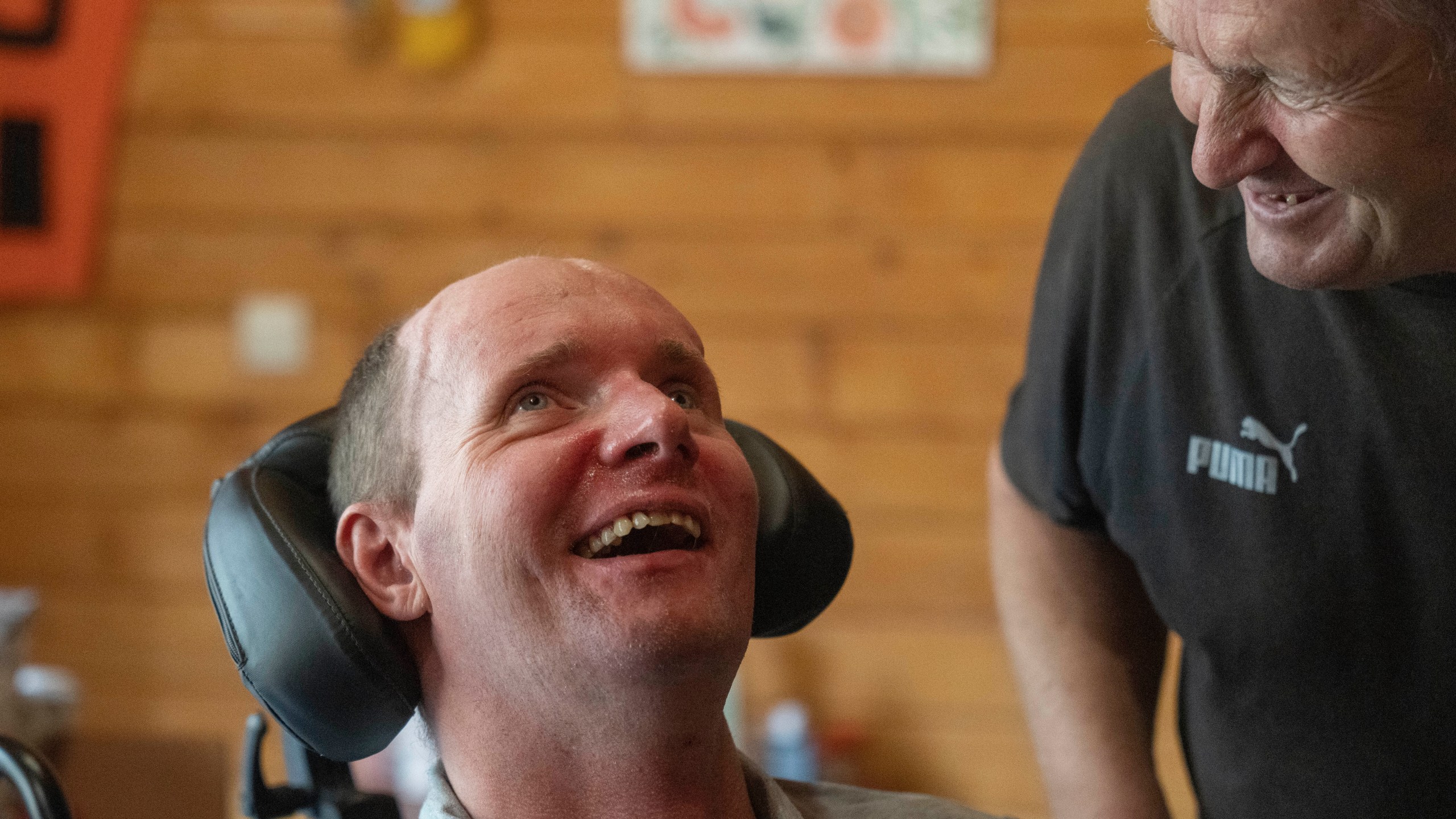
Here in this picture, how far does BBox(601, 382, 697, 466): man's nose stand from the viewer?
44.8 inches

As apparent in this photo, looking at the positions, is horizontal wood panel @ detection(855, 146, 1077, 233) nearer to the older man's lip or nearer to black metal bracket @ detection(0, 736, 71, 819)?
the older man's lip

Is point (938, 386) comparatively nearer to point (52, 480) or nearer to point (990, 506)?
point (990, 506)

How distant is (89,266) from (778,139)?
160cm

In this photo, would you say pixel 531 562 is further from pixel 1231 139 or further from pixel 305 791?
pixel 1231 139

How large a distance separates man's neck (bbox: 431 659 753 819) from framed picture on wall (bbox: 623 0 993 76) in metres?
1.92

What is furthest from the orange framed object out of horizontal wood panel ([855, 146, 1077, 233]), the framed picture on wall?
horizontal wood panel ([855, 146, 1077, 233])

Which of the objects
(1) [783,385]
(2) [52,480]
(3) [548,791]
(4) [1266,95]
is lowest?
(2) [52,480]

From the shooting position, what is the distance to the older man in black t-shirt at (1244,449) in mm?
940

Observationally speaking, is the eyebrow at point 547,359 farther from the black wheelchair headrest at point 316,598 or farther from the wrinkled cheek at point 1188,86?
the wrinkled cheek at point 1188,86

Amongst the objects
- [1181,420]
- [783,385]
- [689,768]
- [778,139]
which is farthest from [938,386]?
[689,768]

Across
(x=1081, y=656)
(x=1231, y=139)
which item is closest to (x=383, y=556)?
(x=1081, y=656)

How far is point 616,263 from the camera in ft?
9.49

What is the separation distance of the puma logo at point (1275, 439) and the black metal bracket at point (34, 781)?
1122 mm

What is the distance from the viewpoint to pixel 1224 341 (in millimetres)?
1200
